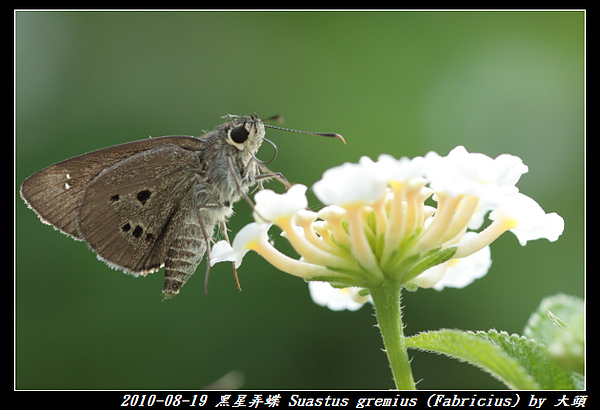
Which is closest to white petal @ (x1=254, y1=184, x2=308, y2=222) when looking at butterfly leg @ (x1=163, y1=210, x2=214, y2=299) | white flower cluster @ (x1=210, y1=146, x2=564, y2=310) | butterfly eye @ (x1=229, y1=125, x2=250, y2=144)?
white flower cluster @ (x1=210, y1=146, x2=564, y2=310)

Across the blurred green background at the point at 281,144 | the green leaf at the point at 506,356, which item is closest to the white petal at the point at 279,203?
the green leaf at the point at 506,356

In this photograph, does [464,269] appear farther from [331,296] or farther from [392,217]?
[392,217]

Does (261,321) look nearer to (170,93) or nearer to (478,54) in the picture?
(170,93)

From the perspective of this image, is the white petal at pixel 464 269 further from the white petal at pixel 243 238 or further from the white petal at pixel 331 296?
the white petal at pixel 243 238

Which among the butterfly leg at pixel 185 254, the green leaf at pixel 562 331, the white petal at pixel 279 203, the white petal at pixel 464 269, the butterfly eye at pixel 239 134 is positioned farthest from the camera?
the butterfly eye at pixel 239 134

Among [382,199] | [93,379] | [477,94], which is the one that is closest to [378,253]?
[382,199]

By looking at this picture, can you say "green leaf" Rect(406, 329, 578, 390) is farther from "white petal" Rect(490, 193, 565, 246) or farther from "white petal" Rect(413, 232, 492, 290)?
"white petal" Rect(413, 232, 492, 290)
